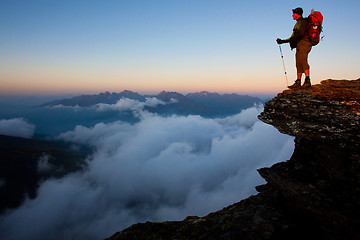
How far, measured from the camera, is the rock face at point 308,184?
235 inches

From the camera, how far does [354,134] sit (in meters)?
6.39

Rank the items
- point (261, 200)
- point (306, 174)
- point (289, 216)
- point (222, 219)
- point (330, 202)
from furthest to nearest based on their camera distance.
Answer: point (261, 200)
point (222, 219)
point (306, 174)
point (289, 216)
point (330, 202)

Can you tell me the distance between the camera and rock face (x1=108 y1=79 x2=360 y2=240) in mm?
5980

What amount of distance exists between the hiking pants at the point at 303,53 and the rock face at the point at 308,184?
1.29 meters

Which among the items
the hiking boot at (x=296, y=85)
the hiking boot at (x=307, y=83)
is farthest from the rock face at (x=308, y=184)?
the hiking boot at (x=296, y=85)

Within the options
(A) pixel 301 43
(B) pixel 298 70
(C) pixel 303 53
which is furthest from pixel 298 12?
(B) pixel 298 70

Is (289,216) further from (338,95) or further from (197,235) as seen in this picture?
(338,95)

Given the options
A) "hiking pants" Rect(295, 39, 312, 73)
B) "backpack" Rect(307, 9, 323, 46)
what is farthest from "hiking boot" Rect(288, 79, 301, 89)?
"backpack" Rect(307, 9, 323, 46)

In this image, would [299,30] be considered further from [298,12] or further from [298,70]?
[298,70]

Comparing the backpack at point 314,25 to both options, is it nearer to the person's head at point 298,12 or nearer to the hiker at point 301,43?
the hiker at point 301,43

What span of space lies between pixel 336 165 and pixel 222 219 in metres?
5.52

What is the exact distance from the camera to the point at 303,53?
31.4 ft

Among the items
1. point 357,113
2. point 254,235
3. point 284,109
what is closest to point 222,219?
point 254,235

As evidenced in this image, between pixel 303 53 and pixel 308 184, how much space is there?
6.96 m
